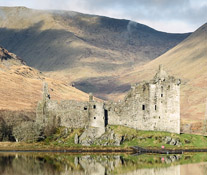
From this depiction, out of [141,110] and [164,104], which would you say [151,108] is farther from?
[164,104]

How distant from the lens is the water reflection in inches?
2219

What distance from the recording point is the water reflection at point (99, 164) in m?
56.4

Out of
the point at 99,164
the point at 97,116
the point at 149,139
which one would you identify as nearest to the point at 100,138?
the point at 97,116

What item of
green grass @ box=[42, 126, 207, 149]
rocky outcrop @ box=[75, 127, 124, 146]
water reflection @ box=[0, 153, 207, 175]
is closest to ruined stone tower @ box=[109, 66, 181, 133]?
green grass @ box=[42, 126, 207, 149]

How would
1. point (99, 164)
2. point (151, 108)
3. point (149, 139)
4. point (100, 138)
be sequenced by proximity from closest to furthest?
point (99, 164) → point (100, 138) → point (149, 139) → point (151, 108)

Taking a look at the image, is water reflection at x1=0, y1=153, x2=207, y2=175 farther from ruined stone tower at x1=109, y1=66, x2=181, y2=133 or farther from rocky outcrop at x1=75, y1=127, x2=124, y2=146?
ruined stone tower at x1=109, y1=66, x2=181, y2=133

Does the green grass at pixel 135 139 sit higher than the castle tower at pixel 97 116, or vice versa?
the castle tower at pixel 97 116

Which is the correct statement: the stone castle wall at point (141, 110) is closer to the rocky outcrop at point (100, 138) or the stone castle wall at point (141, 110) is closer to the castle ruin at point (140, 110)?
the castle ruin at point (140, 110)

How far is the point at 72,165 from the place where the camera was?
200 feet

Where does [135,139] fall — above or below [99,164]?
above

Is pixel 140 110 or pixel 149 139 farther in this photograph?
pixel 140 110

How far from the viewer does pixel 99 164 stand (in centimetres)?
6188

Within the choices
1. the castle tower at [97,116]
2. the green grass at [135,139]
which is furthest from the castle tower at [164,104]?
the castle tower at [97,116]

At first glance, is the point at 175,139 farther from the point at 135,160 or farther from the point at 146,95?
the point at 135,160
